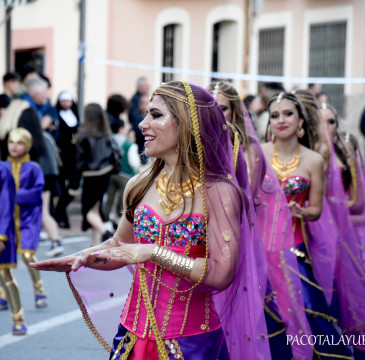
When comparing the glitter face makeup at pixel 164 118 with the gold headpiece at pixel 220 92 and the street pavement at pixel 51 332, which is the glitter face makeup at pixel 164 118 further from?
the street pavement at pixel 51 332

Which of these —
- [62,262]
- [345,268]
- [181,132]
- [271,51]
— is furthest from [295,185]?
[271,51]

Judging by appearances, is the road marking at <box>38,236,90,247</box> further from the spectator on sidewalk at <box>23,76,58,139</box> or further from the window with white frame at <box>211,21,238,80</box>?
the window with white frame at <box>211,21,238,80</box>

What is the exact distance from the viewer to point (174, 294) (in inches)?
147

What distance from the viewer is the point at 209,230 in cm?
372

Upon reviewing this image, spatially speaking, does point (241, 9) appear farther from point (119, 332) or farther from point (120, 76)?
point (119, 332)

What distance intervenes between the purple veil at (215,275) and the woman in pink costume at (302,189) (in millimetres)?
2044

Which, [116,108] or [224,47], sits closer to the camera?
[116,108]

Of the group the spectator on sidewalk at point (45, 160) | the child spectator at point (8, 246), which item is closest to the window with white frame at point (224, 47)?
the spectator on sidewalk at point (45, 160)

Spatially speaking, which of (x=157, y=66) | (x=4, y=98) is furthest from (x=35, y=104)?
(x=157, y=66)

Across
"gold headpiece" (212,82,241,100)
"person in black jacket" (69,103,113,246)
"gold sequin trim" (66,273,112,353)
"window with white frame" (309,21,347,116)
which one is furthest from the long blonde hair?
"window with white frame" (309,21,347,116)

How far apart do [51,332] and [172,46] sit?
1576 centimetres

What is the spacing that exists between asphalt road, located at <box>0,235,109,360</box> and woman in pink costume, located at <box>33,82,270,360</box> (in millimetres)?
2807

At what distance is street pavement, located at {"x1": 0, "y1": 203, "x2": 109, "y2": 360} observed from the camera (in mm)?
6566

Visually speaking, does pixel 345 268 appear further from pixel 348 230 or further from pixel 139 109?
pixel 139 109
